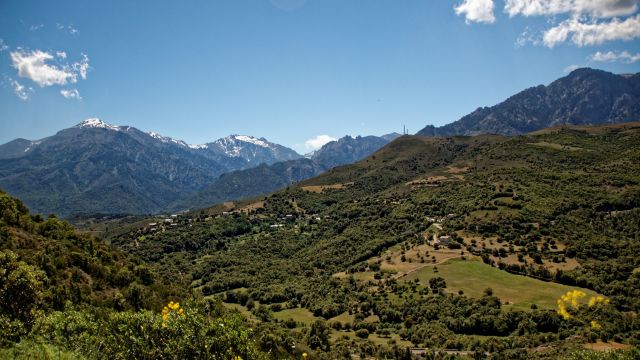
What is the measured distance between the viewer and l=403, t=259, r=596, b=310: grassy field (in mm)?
104988

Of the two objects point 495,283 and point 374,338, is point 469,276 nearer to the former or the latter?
point 495,283

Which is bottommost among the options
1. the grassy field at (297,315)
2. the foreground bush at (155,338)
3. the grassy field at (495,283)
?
the grassy field at (297,315)

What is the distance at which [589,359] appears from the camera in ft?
124

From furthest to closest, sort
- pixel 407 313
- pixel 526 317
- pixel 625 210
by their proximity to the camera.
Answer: pixel 625 210 < pixel 407 313 < pixel 526 317

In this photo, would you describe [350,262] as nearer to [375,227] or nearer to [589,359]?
[375,227]

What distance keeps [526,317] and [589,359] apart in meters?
60.5

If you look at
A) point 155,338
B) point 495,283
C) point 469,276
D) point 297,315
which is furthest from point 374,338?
point 155,338

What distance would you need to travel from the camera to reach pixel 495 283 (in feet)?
384

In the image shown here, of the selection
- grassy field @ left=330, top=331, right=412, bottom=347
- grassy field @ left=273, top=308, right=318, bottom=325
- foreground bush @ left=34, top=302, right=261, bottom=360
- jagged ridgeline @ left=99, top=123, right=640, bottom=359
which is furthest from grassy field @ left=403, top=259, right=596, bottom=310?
foreground bush @ left=34, top=302, right=261, bottom=360

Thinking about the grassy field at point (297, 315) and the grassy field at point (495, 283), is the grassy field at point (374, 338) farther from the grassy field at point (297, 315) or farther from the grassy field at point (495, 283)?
the grassy field at point (495, 283)

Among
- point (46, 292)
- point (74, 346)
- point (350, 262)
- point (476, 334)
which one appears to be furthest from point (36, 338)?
point (350, 262)

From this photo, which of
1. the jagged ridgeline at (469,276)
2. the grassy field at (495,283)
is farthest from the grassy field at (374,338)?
the grassy field at (495,283)

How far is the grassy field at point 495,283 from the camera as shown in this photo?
10499 cm

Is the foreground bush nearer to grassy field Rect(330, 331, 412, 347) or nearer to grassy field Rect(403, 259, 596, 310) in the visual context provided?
grassy field Rect(330, 331, 412, 347)
